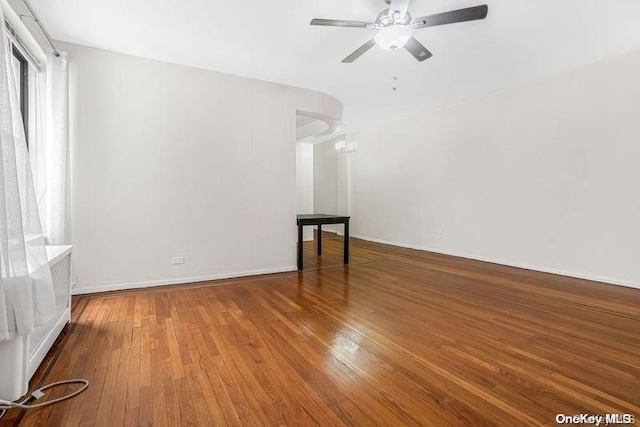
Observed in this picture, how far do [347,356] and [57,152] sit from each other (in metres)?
3.24

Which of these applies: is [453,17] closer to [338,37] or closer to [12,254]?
[338,37]

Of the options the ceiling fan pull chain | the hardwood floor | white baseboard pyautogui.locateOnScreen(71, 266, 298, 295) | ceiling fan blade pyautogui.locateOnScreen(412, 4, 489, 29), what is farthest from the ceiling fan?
white baseboard pyautogui.locateOnScreen(71, 266, 298, 295)

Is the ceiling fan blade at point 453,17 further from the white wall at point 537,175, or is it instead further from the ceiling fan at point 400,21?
the white wall at point 537,175

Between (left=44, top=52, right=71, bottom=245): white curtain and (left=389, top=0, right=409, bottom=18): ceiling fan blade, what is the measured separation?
10.3ft

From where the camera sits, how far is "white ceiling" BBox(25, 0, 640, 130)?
264 centimetres

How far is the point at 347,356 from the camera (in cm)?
203

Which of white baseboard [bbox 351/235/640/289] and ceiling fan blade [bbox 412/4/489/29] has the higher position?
ceiling fan blade [bbox 412/4/489/29]

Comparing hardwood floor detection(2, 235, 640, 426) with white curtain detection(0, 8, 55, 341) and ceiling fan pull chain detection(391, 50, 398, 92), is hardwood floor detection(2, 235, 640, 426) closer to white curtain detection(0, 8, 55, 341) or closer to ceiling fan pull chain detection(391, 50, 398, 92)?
white curtain detection(0, 8, 55, 341)

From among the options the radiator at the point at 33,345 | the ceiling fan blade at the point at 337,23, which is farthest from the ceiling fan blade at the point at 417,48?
the radiator at the point at 33,345

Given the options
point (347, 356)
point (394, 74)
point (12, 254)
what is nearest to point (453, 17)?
point (394, 74)

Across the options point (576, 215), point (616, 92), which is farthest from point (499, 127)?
point (576, 215)

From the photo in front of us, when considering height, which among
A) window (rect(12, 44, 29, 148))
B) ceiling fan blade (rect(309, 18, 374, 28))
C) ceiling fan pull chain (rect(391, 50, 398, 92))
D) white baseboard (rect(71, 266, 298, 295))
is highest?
ceiling fan pull chain (rect(391, 50, 398, 92))

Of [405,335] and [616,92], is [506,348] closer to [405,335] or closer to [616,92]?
[405,335]

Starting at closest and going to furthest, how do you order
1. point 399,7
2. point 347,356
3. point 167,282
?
point 347,356 < point 399,7 < point 167,282
